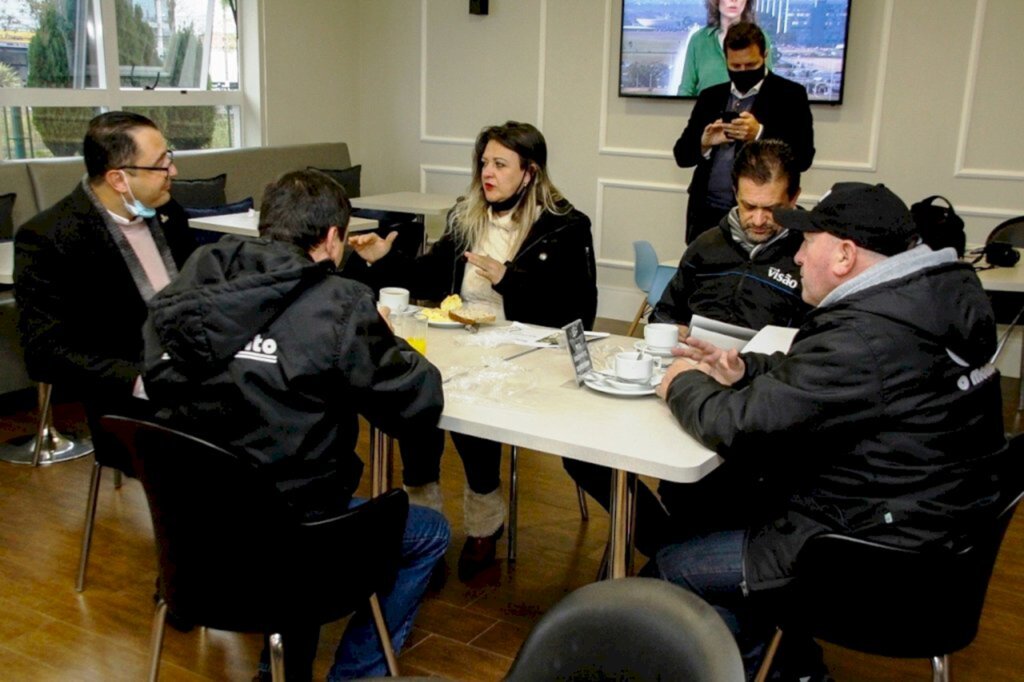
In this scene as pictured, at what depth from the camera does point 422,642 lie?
2.67m

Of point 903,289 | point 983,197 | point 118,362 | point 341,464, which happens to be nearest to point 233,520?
point 341,464

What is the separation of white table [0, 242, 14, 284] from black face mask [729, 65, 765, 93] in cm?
305

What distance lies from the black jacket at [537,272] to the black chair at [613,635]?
1786mm

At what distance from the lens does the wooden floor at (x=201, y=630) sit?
2.56m

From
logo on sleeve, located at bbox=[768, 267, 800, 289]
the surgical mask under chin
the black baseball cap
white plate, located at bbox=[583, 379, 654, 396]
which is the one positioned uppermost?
the black baseball cap

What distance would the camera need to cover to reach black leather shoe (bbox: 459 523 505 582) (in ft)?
9.94

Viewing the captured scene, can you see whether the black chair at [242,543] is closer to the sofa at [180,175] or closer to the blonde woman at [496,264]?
the blonde woman at [496,264]

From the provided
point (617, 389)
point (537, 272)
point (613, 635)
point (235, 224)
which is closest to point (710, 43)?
point (235, 224)

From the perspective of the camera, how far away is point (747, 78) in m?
4.50

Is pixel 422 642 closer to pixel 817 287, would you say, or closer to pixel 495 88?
pixel 817 287

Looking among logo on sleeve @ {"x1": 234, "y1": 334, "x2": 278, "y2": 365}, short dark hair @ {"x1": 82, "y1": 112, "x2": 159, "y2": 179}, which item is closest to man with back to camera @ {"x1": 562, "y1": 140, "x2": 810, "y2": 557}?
logo on sleeve @ {"x1": 234, "y1": 334, "x2": 278, "y2": 365}

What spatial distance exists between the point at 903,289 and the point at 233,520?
1.25m

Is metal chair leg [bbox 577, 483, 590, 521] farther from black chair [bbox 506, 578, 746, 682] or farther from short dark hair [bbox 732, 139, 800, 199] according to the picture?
black chair [bbox 506, 578, 746, 682]

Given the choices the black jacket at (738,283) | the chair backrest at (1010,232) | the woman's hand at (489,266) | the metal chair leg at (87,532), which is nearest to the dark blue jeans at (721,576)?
the black jacket at (738,283)
